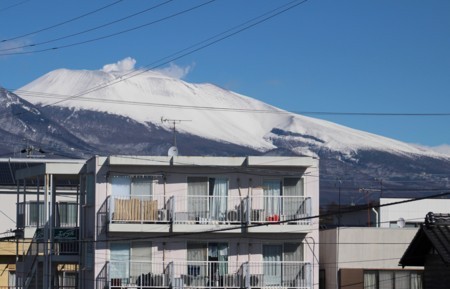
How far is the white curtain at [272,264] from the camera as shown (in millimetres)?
46906

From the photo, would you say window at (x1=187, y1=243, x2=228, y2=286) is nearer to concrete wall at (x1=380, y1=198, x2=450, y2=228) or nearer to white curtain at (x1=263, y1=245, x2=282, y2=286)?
white curtain at (x1=263, y1=245, x2=282, y2=286)

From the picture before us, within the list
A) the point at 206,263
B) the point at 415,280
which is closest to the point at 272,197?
the point at 206,263

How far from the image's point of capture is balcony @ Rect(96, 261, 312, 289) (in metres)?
46.2

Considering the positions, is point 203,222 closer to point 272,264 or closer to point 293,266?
point 272,264

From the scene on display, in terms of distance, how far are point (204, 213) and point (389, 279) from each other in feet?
25.8

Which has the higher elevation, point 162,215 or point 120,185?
point 120,185

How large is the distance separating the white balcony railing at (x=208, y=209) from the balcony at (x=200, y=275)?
5.62ft

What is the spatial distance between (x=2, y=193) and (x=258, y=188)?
30051mm

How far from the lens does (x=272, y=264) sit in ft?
155

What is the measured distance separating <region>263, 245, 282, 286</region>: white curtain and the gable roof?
1176 centimetres

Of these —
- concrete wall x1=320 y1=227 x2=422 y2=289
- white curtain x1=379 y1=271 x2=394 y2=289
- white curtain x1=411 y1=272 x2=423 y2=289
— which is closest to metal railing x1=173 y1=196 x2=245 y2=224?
concrete wall x1=320 y1=227 x2=422 y2=289

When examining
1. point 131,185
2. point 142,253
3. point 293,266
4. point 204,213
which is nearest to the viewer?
point 293,266

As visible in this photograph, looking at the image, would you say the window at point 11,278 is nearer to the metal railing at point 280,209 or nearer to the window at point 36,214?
the window at point 36,214

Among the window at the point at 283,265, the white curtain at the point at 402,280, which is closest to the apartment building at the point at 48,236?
the window at the point at 283,265
